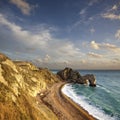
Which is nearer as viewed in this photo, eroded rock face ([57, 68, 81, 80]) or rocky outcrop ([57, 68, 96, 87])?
rocky outcrop ([57, 68, 96, 87])

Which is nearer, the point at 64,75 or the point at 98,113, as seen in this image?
the point at 98,113

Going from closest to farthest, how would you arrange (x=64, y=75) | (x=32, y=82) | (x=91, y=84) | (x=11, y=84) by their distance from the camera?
1. (x=11, y=84)
2. (x=32, y=82)
3. (x=91, y=84)
4. (x=64, y=75)

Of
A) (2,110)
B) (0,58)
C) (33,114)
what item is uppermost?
(0,58)

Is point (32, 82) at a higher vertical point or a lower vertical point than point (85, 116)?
higher

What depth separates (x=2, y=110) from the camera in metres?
20.4

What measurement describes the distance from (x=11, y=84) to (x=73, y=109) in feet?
63.7

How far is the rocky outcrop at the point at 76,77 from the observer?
9669cm

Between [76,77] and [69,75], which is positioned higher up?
[69,75]

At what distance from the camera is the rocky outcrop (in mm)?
96688

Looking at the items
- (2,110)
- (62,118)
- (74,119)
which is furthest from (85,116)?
(2,110)

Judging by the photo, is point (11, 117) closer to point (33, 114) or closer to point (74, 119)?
point (33, 114)

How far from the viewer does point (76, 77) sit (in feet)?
341

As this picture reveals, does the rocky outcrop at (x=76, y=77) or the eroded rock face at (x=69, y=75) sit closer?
the rocky outcrop at (x=76, y=77)

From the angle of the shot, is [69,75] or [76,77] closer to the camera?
[76,77]
